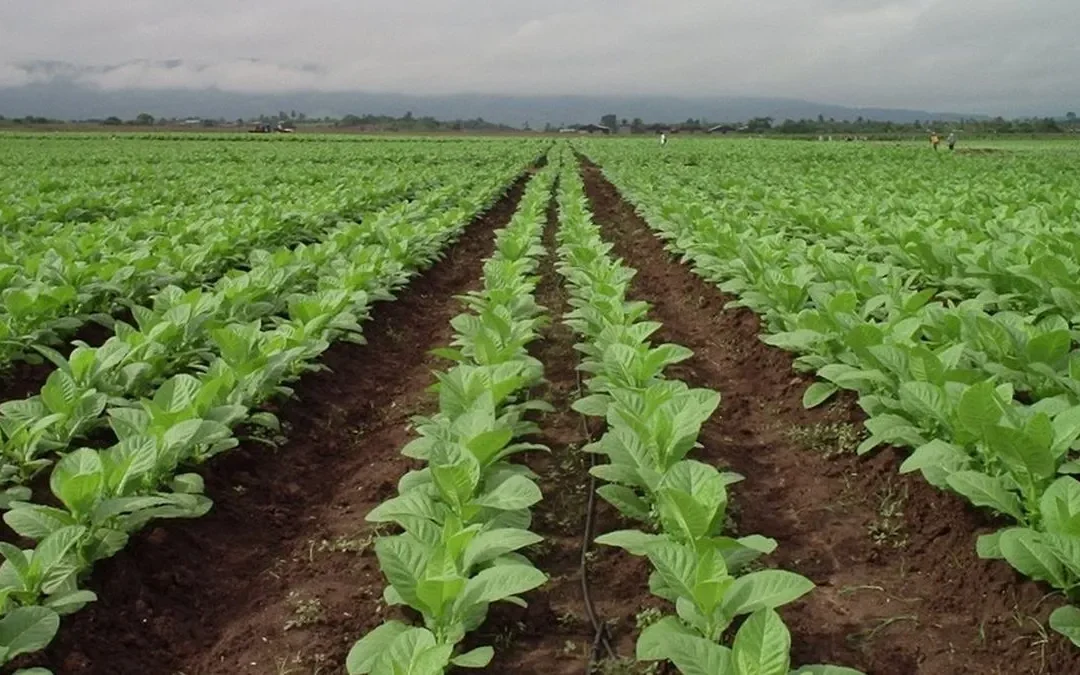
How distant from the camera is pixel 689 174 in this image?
21.5 metres

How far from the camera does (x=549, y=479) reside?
4285 mm

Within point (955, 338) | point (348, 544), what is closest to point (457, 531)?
point (348, 544)

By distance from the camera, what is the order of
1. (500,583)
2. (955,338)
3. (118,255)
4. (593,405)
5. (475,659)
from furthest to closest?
(118,255)
(955,338)
(593,405)
(500,583)
(475,659)

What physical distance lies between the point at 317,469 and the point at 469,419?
1322 millimetres

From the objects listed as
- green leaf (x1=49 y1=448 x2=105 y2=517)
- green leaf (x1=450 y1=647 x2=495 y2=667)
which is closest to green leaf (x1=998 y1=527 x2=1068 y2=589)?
green leaf (x1=450 y1=647 x2=495 y2=667)

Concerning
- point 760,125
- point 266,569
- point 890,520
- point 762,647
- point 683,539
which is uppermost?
point 760,125

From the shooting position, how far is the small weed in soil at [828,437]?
4504 millimetres

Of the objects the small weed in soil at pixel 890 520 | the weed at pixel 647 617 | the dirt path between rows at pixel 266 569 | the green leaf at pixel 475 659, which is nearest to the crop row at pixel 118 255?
the dirt path between rows at pixel 266 569

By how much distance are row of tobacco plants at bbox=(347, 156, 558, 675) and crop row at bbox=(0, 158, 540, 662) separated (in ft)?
2.76

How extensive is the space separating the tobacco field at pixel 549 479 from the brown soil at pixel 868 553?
1 centimetres

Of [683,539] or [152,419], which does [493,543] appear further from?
[152,419]

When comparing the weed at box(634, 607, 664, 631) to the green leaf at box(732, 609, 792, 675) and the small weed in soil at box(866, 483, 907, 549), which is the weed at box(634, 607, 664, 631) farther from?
the small weed in soil at box(866, 483, 907, 549)

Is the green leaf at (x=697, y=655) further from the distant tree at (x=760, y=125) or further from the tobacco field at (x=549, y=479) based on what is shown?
the distant tree at (x=760, y=125)

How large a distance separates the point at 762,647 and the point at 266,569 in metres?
2.10
